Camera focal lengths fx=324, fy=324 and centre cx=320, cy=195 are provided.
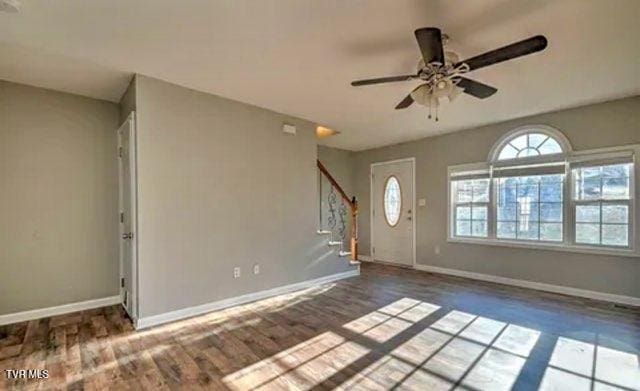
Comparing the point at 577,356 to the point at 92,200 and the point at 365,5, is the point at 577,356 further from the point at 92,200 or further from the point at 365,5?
the point at 92,200

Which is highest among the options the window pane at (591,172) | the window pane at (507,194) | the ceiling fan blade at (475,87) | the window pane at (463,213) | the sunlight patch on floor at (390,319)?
the ceiling fan blade at (475,87)

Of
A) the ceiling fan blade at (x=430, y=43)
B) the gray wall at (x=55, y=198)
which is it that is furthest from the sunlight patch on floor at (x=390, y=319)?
the gray wall at (x=55, y=198)

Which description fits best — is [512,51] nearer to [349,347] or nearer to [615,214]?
[349,347]

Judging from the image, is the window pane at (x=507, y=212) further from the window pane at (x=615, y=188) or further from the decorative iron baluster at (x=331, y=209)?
the decorative iron baluster at (x=331, y=209)

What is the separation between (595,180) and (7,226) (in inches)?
266

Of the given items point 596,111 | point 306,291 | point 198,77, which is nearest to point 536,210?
point 596,111

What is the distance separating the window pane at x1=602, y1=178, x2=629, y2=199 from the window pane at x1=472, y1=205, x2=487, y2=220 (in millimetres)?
1472

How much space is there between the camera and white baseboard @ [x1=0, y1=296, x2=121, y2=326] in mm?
3279

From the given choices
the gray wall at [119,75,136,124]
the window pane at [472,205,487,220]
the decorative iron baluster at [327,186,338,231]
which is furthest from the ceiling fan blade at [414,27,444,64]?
the decorative iron baluster at [327,186,338,231]

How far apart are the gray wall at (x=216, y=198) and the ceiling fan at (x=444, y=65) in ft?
6.50

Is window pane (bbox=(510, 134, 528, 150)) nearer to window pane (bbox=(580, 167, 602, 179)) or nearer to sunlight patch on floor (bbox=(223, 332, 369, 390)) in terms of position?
window pane (bbox=(580, 167, 602, 179))

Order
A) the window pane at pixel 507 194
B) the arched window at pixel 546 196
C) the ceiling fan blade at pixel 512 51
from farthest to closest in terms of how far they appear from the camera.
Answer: the window pane at pixel 507 194
the arched window at pixel 546 196
the ceiling fan blade at pixel 512 51

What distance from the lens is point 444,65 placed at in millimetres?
2324

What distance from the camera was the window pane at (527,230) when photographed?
4609mm
